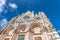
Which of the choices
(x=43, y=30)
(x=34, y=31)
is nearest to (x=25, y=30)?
(x=34, y=31)

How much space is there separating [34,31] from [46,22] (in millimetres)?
3631

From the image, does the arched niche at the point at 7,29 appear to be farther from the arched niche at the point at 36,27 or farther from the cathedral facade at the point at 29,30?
the arched niche at the point at 36,27

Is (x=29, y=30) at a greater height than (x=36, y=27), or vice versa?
(x=36, y=27)

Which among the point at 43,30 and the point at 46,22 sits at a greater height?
the point at 46,22

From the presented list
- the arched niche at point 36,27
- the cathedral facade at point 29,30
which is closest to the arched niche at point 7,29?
the cathedral facade at point 29,30

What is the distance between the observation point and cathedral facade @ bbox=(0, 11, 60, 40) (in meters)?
22.2

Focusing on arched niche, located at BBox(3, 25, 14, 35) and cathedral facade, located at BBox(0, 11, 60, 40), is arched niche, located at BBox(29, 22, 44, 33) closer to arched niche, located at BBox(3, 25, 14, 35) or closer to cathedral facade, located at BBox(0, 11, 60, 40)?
cathedral facade, located at BBox(0, 11, 60, 40)

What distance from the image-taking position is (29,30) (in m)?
23.3

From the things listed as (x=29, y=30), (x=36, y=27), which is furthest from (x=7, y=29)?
(x=36, y=27)

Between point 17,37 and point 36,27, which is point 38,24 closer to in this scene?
point 36,27

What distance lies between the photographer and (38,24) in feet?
78.9

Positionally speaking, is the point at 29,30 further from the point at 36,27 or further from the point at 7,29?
the point at 7,29

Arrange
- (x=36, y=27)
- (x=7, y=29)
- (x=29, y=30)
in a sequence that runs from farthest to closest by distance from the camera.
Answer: (x=7, y=29), (x=36, y=27), (x=29, y=30)

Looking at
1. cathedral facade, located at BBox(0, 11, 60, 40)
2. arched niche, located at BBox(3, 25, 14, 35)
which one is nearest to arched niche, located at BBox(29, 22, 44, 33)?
cathedral facade, located at BBox(0, 11, 60, 40)
